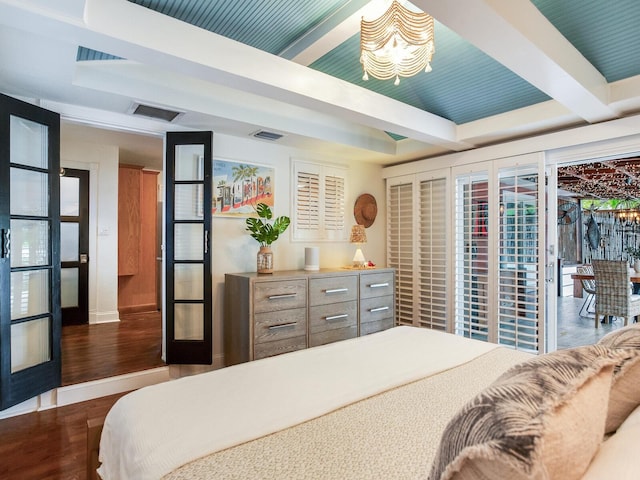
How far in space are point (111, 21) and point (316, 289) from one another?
2459mm

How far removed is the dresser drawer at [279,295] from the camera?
9.98 ft

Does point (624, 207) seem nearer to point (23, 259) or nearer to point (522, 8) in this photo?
point (522, 8)

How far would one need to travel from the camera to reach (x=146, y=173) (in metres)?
6.08

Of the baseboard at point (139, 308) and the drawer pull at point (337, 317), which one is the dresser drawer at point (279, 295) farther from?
the baseboard at point (139, 308)

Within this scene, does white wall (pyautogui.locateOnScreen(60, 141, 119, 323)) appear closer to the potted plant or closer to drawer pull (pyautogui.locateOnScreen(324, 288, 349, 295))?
the potted plant

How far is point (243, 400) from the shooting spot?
4.23 feet

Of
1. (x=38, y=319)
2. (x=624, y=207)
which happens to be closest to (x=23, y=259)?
(x=38, y=319)

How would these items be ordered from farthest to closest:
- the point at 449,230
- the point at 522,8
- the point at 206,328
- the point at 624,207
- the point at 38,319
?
the point at 624,207 < the point at 449,230 < the point at 206,328 < the point at 38,319 < the point at 522,8

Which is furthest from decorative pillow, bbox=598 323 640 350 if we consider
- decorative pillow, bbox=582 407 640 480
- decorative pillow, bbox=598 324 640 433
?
decorative pillow, bbox=582 407 640 480

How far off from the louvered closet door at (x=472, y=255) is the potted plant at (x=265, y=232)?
1.96 meters

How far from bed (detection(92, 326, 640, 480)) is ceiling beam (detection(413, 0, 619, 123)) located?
1469mm

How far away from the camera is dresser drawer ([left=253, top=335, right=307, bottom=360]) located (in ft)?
9.89

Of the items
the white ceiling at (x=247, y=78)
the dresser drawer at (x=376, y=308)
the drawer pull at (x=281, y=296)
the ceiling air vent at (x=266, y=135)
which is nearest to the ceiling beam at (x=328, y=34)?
the white ceiling at (x=247, y=78)

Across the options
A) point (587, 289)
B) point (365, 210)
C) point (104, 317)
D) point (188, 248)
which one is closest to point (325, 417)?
point (188, 248)
